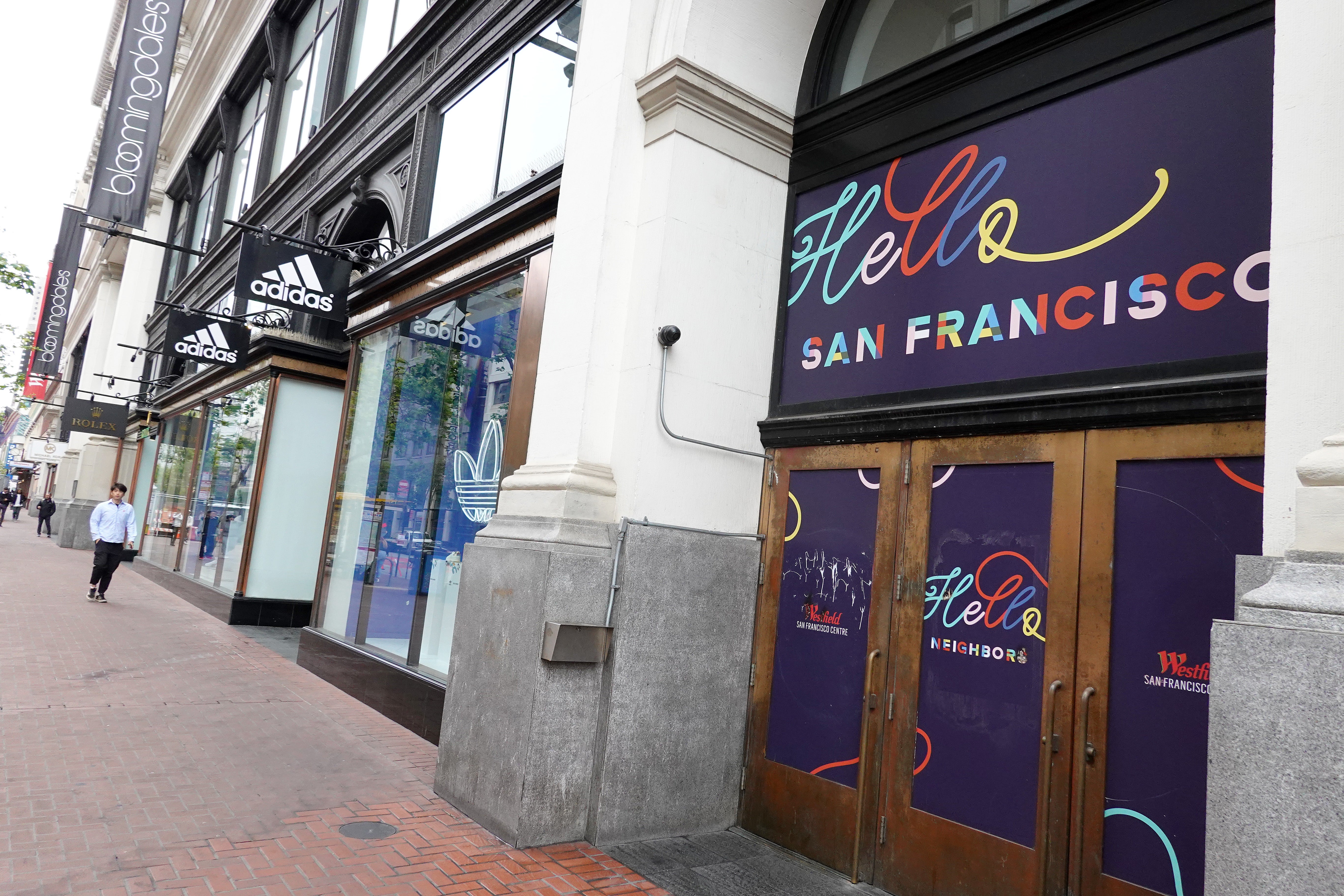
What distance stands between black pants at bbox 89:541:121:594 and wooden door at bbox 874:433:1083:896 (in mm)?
13902

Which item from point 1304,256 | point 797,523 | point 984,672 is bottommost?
point 984,672

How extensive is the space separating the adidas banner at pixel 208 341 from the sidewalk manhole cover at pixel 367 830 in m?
10.6

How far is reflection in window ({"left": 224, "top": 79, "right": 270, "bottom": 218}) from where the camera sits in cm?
1823

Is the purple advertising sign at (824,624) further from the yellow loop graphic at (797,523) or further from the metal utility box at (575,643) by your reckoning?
the metal utility box at (575,643)

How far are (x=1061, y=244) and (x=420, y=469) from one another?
632cm

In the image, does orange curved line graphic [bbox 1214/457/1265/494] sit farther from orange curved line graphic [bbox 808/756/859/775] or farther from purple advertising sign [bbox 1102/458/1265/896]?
orange curved line graphic [bbox 808/756/859/775]

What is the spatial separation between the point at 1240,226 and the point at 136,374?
30946 millimetres

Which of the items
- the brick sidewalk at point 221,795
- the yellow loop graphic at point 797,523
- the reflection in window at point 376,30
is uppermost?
the reflection in window at point 376,30

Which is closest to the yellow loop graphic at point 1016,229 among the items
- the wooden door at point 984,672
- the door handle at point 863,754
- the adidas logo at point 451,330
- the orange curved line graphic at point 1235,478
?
the wooden door at point 984,672

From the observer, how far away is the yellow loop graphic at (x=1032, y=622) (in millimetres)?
4242

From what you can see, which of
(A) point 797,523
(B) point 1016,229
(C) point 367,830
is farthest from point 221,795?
(B) point 1016,229

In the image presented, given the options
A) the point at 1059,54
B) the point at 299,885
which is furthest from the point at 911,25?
the point at 299,885

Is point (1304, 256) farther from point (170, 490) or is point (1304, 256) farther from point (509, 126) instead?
point (170, 490)

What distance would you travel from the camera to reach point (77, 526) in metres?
27.8
